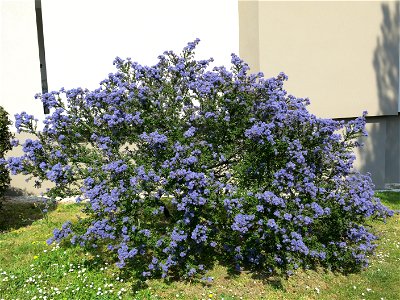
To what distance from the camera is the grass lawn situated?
4.19 meters

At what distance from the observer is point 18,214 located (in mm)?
6938

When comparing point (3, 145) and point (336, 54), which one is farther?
point (336, 54)

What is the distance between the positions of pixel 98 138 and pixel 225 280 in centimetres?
217

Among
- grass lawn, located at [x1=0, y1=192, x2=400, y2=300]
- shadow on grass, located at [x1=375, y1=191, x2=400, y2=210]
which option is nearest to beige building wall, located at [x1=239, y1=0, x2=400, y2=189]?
shadow on grass, located at [x1=375, y1=191, x2=400, y2=210]

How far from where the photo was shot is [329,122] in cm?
440

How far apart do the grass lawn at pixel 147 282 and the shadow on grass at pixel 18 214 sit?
1193 millimetres

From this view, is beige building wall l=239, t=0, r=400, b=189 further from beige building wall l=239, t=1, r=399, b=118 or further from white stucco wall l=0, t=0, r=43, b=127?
white stucco wall l=0, t=0, r=43, b=127

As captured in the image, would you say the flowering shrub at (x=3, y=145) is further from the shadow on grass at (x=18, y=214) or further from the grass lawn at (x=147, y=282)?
the grass lawn at (x=147, y=282)

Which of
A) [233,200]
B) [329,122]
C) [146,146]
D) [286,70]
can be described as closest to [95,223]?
[146,146]

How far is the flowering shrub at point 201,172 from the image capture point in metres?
4.00

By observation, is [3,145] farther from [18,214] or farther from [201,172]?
[201,172]

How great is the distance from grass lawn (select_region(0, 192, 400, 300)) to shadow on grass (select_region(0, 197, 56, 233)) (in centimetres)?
119

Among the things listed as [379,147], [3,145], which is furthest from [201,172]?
[379,147]

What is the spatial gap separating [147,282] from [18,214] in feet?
12.1
